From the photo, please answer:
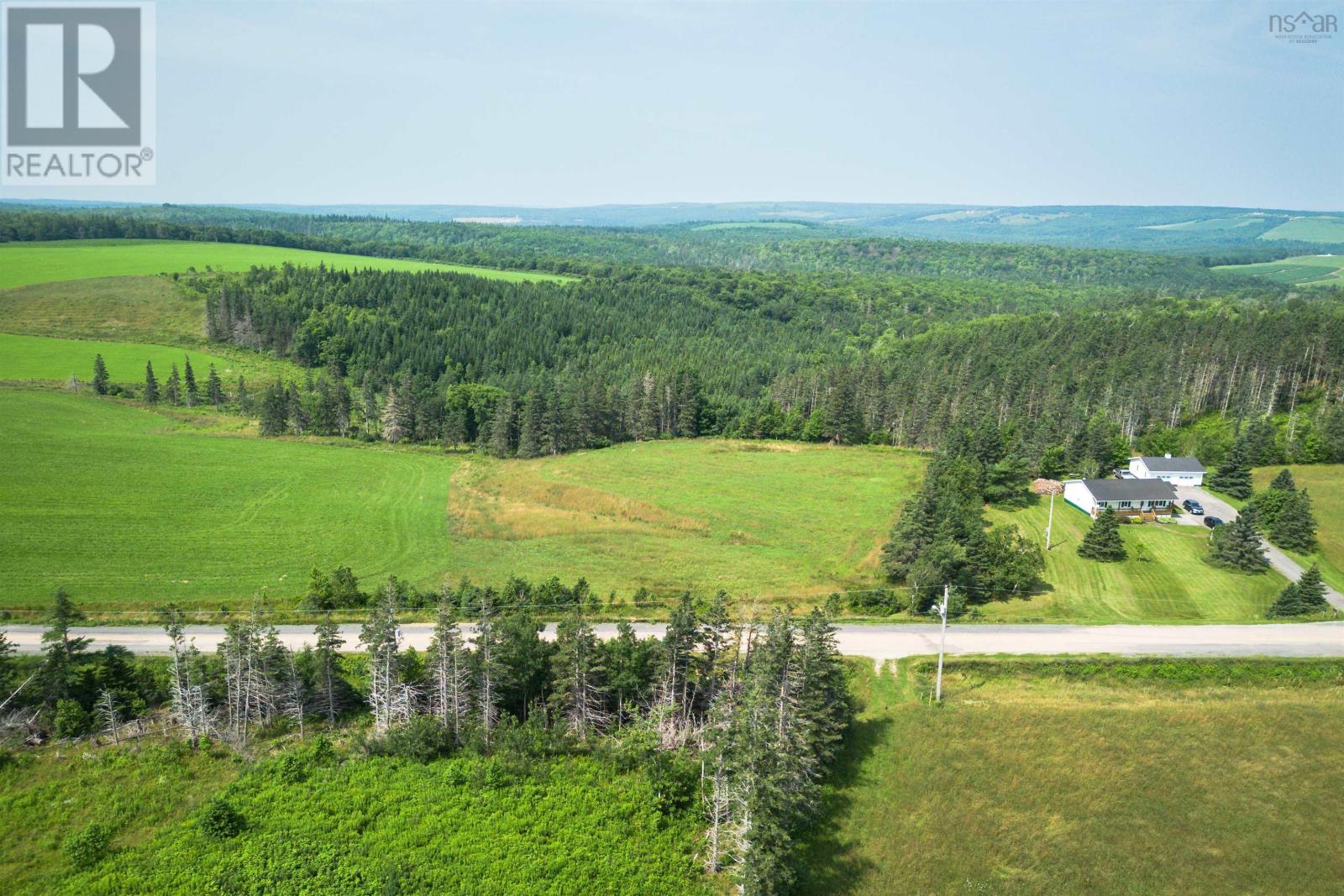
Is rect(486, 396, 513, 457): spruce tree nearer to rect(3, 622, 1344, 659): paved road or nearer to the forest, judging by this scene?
rect(3, 622, 1344, 659): paved road

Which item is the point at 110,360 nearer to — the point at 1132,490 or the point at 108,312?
the point at 108,312

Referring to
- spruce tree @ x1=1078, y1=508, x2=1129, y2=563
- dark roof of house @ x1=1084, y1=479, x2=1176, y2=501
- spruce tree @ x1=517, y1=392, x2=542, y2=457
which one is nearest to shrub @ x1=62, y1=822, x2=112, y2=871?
spruce tree @ x1=1078, y1=508, x2=1129, y2=563

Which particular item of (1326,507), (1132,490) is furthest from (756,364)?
(1326,507)

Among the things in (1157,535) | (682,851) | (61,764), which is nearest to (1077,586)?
(1157,535)

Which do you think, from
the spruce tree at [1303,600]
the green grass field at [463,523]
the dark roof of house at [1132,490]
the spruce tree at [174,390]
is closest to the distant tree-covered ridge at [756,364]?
the green grass field at [463,523]

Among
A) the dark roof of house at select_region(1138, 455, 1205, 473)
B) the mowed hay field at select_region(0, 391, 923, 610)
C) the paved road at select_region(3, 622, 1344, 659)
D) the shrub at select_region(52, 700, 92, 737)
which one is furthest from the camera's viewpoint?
the dark roof of house at select_region(1138, 455, 1205, 473)

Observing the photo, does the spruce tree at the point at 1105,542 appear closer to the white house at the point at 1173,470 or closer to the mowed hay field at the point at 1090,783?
the mowed hay field at the point at 1090,783
